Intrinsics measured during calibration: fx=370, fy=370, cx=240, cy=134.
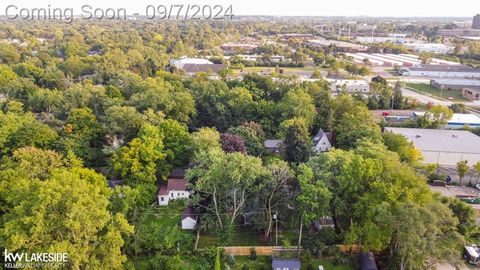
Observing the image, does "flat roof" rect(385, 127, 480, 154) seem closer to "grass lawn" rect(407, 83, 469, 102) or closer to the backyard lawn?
the backyard lawn

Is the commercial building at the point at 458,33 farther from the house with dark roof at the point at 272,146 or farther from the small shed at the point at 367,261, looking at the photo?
the small shed at the point at 367,261

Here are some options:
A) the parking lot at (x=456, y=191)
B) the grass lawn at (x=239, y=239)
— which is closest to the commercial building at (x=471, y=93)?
the parking lot at (x=456, y=191)

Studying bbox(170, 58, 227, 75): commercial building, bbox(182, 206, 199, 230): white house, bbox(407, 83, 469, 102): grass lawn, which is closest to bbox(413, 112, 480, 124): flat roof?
bbox(407, 83, 469, 102): grass lawn

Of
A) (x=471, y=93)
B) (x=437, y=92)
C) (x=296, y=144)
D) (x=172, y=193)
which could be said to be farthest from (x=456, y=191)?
(x=437, y=92)

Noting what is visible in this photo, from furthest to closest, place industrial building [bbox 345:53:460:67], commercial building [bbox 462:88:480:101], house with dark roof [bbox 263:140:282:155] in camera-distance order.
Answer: industrial building [bbox 345:53:460:67] → commercial building [bbox 462:88:480:101] → house with dark roof [bbox 263:140:282:155]

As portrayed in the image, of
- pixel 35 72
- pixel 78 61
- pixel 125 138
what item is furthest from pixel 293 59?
pixel 125 138

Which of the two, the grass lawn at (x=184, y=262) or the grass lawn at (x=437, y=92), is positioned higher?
the grass lawn at (x=437, y=92)

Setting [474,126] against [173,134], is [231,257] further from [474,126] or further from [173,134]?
[474,126]
